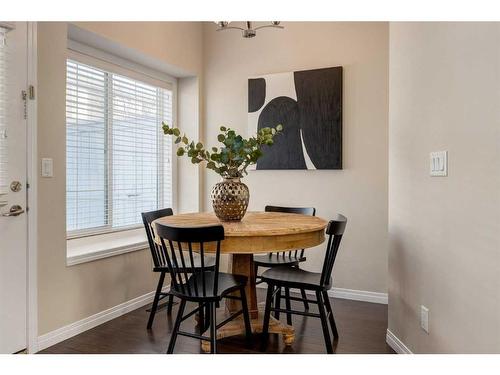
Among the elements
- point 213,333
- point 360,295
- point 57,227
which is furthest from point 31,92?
point 360,295

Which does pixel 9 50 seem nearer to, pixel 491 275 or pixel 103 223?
pixel 103 223

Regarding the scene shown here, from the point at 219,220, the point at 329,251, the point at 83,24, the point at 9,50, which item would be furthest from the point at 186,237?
the point at 83,24

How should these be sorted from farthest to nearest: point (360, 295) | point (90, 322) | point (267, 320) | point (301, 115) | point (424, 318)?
point (301, 115) → point (360, 295) → point (90, 322) → point (267, 320) → point (424, 318)

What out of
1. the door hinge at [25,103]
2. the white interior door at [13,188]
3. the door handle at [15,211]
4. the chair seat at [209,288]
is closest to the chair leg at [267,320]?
the chair seat at [209,288]

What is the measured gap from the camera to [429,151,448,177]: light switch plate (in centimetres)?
176

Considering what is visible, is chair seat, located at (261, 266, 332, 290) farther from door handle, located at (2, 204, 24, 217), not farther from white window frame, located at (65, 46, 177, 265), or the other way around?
door handle, located at (2, 204, 24, 217)

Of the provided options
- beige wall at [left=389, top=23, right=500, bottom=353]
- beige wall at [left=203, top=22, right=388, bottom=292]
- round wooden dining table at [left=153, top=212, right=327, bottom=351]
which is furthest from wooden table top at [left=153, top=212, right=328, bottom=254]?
beige wall at [left=203, top=22, right=388, bottom=292]

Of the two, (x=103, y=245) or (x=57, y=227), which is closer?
(x=57, y=227)

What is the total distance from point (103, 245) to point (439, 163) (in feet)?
8.02

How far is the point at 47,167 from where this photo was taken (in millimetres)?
2355

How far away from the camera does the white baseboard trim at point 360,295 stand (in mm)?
3270

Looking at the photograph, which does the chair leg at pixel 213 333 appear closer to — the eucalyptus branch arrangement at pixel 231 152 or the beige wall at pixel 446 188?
the eucalyptus branch arrangement at pixel 231 152

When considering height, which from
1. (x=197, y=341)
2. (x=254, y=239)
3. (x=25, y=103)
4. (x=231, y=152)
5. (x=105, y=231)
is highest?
(x=25, y=103)

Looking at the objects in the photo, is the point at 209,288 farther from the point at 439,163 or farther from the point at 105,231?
the point at 105,231
